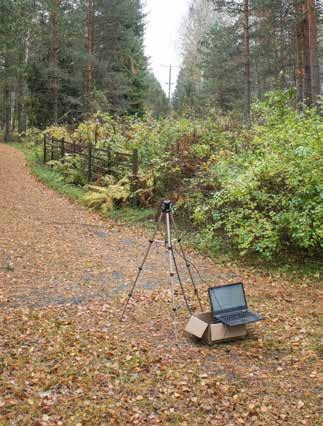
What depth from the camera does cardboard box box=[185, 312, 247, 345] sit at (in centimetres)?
530

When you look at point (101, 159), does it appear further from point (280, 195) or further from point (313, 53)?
A: point (280, 195)

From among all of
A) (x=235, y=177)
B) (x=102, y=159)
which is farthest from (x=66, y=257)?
(x=102, y=159)

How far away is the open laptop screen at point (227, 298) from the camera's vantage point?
545cm

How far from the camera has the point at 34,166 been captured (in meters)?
19.6

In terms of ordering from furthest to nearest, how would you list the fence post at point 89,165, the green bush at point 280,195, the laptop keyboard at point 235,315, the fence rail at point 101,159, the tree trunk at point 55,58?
the tree trunk at point 55,58, the fence post at point 89,165, the fence rail at point 101,159, the green bush at point 280,195, the laptop keyboard at point 235,315

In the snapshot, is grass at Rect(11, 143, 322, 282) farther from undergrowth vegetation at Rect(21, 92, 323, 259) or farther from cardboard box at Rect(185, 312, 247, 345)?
cardboard box at Rect(185, 312, 247, 345)

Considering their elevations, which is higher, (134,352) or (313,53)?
(313,53)

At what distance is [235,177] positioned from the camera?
9.22 metres

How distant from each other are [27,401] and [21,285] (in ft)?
10.5

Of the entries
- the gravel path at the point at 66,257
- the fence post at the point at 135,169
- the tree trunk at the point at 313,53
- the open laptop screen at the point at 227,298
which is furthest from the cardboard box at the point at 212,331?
the tree trunk at the point at 313,53

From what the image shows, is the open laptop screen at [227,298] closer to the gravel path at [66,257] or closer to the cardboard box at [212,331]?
the cardboard box at [212,331]

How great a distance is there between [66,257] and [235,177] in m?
3.63

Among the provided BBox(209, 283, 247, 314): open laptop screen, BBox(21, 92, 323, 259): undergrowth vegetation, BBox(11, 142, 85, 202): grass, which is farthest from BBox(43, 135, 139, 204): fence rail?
BBox(209, 283, 247, 314): open laptop screen

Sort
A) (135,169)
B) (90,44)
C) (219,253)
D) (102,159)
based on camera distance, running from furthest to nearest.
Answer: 1. (90,44)
2. (102,159)
3. (135,169)
4. (219,253)
